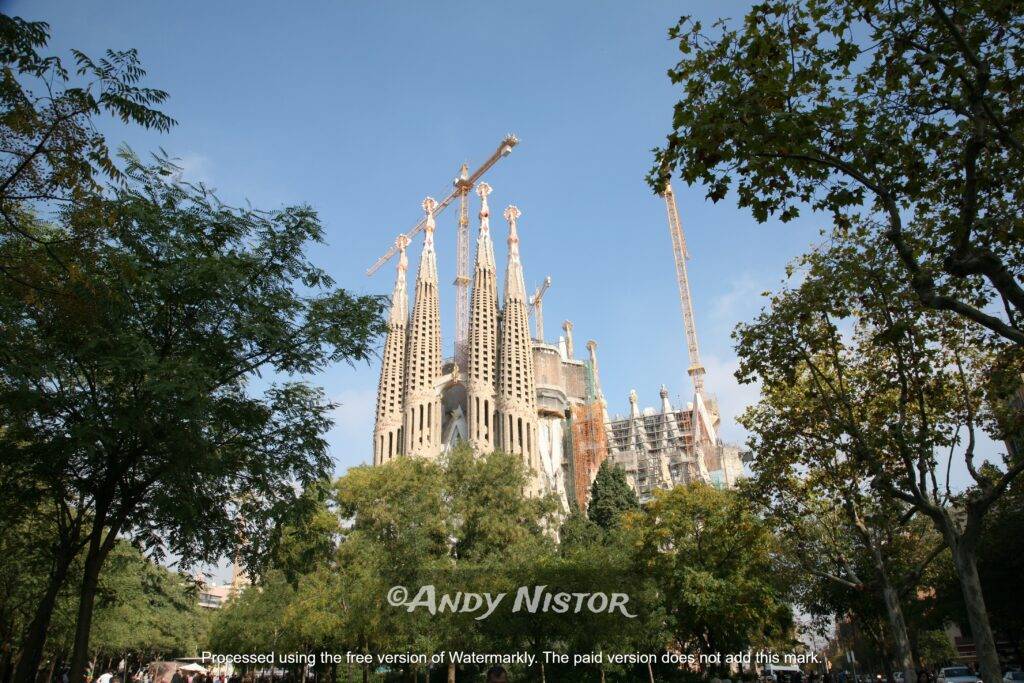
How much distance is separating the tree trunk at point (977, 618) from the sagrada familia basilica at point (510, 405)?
51984 millimetres

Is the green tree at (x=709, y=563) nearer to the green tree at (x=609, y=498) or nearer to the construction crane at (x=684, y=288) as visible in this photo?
the green tree at (x=609, y=498)

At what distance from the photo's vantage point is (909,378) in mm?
14039

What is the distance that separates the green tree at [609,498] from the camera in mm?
42875

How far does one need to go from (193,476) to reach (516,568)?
42.3ft

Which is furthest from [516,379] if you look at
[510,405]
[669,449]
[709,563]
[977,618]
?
[977,618]

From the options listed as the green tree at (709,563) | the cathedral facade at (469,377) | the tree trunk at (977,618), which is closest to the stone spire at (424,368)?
the cathedral facade at (469,377)

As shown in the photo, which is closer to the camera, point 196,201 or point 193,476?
point 193,476

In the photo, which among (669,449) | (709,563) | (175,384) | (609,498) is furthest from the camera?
(669,449)

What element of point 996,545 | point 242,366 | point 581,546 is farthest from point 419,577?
point 996,545

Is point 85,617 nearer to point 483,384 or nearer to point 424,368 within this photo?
point 483,384

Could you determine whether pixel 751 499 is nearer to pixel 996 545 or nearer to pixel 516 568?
pixel 516 568

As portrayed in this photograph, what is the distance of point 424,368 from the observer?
74.0m

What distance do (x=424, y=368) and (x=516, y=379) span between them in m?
9.74

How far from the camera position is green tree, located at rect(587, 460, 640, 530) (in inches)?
1688
